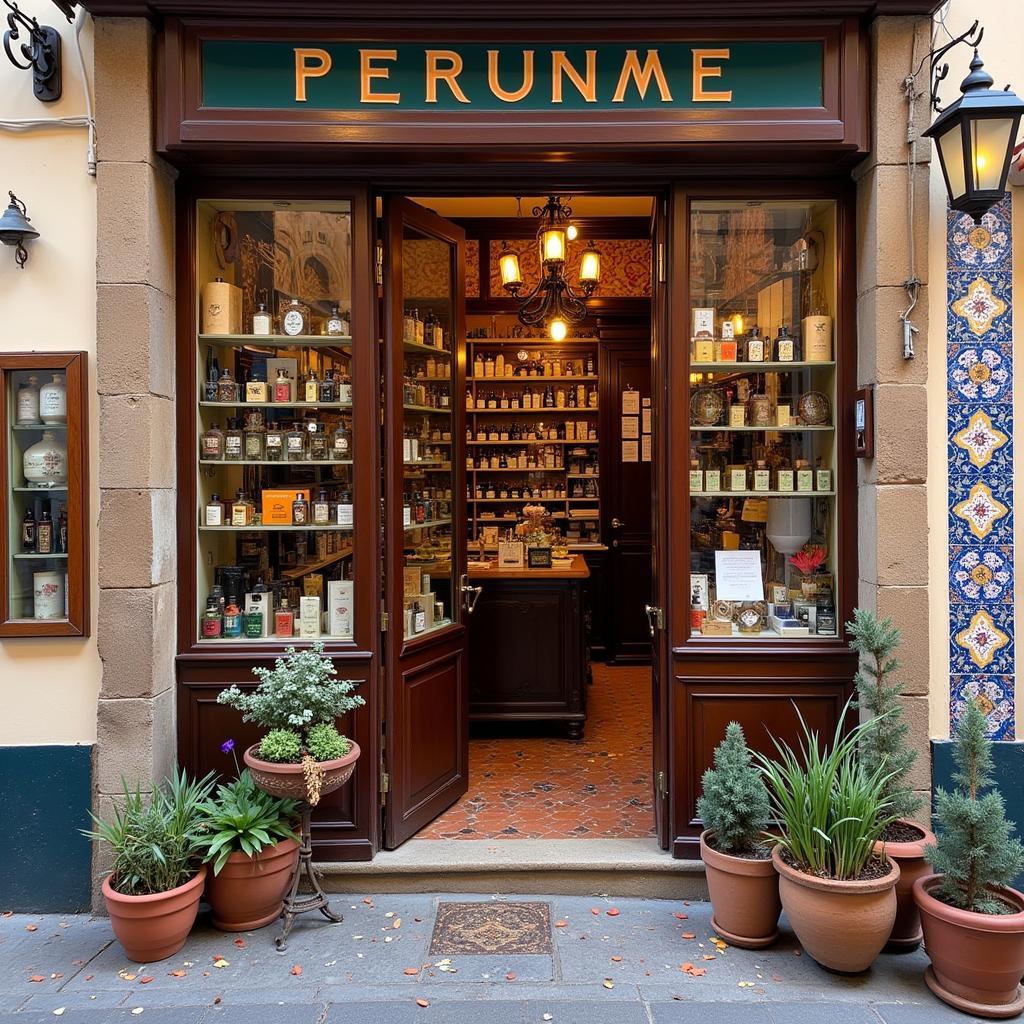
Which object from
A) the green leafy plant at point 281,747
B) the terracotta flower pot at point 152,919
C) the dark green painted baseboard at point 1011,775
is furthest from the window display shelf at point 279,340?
the dark green painted baseboard at point 1011,775

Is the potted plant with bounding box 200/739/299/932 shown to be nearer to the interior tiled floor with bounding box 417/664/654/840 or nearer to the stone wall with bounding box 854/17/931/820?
the interior tiled floor with bounding box 417/664/654/840

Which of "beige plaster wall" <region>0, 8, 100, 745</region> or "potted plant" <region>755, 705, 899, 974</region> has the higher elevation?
"beige plaster wall" <region>0, 8, 100, 745</region>

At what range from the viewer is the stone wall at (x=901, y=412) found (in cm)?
352

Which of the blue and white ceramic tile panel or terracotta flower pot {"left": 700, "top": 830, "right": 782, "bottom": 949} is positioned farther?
the blue and white ceramic tile panel

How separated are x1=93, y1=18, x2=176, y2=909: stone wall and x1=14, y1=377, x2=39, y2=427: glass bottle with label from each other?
41 cm

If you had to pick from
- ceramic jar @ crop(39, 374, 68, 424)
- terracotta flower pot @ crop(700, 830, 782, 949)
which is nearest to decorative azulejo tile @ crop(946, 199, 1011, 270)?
terracotta flower pot @ crop(700, 830, 782, 949)

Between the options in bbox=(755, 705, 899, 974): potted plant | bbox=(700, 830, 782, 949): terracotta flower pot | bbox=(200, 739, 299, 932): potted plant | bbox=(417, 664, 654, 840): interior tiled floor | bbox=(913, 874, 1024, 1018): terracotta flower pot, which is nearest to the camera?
bbox=(913, 874, 1024, 1018): terracotta flower pot

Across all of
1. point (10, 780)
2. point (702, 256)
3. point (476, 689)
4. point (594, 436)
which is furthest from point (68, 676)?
point (594, 436)

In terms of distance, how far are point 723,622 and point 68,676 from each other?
3.15m

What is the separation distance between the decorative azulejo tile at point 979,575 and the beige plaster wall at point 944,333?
4 centimetres

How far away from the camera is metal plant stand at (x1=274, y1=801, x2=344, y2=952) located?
3.28 meters

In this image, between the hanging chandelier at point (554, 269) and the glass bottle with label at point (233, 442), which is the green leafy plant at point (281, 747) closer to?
the glass bottle with label at point (233, 442)

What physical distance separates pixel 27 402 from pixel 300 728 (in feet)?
6.57

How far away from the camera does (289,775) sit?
3.21 m
